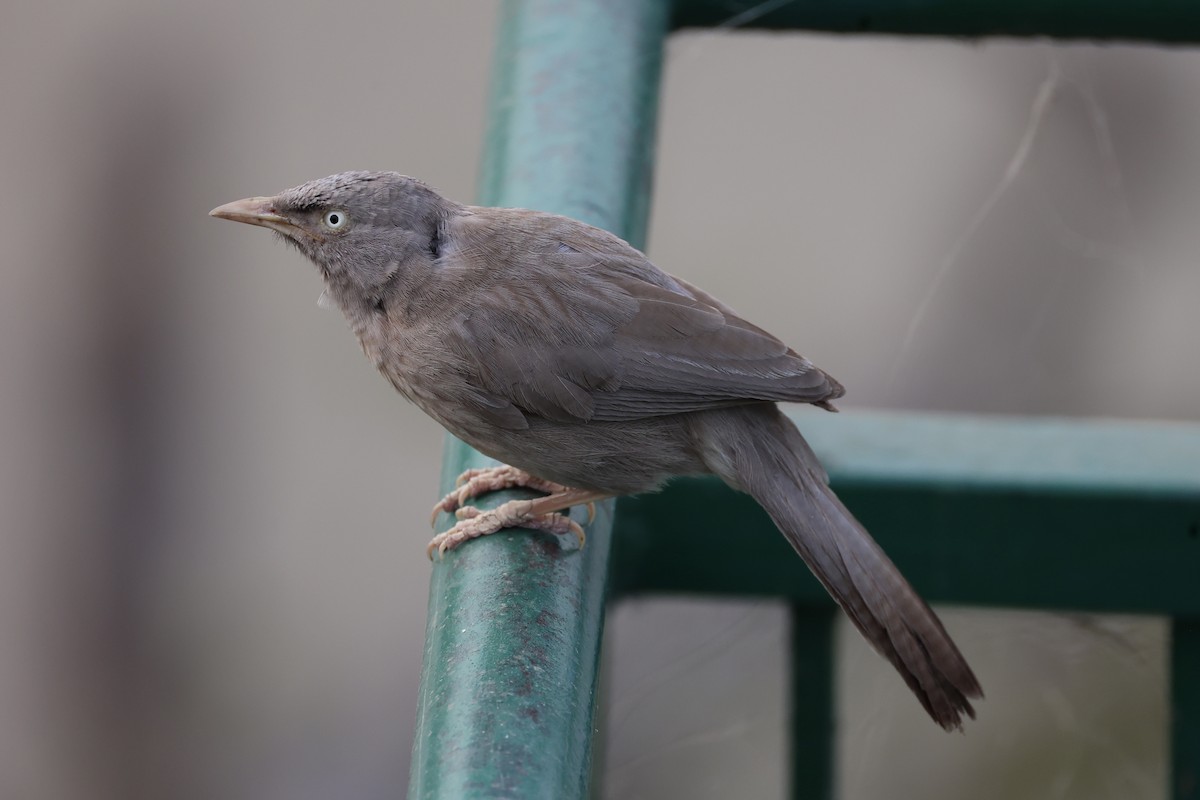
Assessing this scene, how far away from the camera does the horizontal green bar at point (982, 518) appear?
134 inches

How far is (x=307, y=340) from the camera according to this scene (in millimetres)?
7867

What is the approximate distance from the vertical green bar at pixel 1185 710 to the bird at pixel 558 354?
96 cm

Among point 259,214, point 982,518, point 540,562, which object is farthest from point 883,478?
point 259,214

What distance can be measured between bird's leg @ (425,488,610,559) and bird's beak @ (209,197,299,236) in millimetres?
817

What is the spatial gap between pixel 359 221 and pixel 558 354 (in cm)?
56

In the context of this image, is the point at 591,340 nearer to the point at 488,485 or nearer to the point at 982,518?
the point at 488,485

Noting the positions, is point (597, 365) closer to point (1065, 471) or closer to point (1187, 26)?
point (1065, 471)

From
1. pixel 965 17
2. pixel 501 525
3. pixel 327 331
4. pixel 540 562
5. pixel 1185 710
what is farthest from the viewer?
pixel 327 331

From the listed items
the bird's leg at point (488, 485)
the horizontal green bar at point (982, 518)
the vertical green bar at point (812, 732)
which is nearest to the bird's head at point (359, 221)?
the bird's leg at point (488, 485)

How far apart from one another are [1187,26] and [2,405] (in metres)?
5.81

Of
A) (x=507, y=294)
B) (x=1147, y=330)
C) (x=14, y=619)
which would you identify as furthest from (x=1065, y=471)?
(x=14, y=619)

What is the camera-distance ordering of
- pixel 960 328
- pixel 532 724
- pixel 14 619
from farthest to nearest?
pixel 14 619 → pixel 960 328 → pixel 532 724

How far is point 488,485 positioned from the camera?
3.48 m

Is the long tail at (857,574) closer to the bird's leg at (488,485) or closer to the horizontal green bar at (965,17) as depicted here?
the bird's leg at (488,485)
